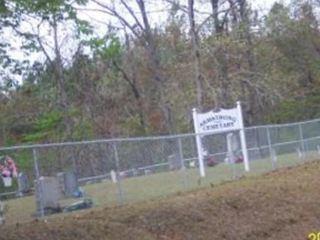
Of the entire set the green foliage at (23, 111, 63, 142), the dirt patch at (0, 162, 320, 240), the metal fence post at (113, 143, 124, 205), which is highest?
the green foliage at (23, 111, 63, 142)

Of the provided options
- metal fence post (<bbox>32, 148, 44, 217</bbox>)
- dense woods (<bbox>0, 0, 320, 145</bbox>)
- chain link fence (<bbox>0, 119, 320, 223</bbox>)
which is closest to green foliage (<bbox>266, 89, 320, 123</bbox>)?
dense woods (<bbox>0, 0, 320, 145</bbox>)

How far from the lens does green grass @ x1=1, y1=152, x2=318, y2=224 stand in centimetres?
1273

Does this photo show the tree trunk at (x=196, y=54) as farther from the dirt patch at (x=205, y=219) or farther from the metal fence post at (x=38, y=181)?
the metal fence post at (x=38, y=181)

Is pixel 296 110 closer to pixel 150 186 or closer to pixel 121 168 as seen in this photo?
pixel 150 186

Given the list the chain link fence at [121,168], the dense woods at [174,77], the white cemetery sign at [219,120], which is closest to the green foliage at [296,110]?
the dense woods at [174,77]

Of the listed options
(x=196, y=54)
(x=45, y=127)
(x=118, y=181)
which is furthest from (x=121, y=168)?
(x=45, y=127)

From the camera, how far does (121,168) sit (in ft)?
51.0

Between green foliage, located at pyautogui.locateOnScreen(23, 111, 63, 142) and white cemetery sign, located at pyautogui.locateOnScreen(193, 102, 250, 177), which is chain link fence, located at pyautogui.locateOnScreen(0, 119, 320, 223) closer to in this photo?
white cemetery sign, located at pyautogui.locateOnScreen(193, 102, 250, 177)

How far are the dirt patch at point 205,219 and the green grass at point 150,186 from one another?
1002 mm

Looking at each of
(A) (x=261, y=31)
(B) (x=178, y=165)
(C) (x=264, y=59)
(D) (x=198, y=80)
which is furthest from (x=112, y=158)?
(C) (x=264, y=59)

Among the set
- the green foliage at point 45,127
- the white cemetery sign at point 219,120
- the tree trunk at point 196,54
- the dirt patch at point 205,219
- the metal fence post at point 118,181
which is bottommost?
the dirt patch at point 205,219

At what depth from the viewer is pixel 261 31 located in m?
46.6

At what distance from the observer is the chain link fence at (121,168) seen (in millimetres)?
12938

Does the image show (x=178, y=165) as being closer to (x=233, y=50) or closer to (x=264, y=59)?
(x=233, y=50)
